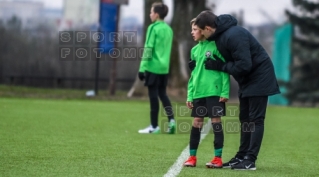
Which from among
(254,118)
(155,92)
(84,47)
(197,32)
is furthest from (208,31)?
(84,47)

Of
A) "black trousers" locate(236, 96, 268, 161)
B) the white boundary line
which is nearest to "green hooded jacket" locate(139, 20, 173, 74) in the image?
the white boundary line

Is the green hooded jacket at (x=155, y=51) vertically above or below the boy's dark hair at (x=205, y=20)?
below

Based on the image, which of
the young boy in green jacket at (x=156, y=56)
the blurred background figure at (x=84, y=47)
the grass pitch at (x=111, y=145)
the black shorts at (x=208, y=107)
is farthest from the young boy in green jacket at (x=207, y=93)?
the blurred background figure at (x=84, y=47)

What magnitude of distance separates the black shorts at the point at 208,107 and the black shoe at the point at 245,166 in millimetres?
527

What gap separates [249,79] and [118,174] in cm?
180

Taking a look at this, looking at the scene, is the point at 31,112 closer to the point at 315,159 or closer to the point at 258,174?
the point at 315,159

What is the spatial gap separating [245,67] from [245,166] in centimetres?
99

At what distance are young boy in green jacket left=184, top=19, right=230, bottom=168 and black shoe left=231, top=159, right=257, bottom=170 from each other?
0.52 feet

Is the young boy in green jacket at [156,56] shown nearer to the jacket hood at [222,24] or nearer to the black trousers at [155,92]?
the black trousers at [155,92]

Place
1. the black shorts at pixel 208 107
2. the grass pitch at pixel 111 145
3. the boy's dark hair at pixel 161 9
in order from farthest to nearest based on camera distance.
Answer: the boy's dark hair at pixel 161 9, the black shorts at pixel 208 107, the grass pitch at pixel 111 145

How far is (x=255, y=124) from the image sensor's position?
871cm

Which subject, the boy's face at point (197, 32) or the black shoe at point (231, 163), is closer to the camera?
the boy's face at point (197, 32)

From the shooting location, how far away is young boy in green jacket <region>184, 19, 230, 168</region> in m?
8.55

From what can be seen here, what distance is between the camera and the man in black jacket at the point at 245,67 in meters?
8.41
